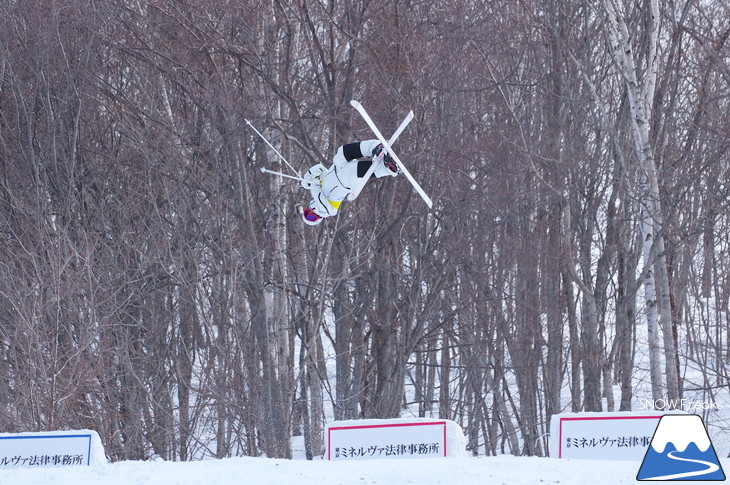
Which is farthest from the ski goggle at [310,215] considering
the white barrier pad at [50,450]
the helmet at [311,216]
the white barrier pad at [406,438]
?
the white barrier pad at [50,450]

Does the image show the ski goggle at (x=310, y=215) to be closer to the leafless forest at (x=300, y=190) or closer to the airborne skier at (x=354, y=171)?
the airborne skier at (x=354, y=171)

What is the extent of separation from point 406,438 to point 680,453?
1.65 meters

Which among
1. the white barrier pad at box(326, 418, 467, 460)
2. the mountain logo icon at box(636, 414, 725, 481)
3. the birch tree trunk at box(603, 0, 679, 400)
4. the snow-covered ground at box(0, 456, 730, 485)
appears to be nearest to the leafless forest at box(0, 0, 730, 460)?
the birch tree trunk at box(603, 0, 679, 400)

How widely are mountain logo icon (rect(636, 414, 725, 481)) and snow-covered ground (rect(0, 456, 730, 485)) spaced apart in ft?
0.57

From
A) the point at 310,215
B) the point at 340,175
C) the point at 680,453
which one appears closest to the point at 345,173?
the point at 340,175

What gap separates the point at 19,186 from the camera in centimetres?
1459

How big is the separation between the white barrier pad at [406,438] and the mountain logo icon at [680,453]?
1.23m

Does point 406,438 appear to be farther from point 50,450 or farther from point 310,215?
point 310,215

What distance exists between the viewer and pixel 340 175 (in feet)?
21.5

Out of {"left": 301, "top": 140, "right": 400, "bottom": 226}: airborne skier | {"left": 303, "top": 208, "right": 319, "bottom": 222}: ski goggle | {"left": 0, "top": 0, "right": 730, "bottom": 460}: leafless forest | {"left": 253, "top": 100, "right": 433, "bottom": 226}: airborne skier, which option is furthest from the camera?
{"left": 0, "top": 0, "right": 730, "bottom": 460}: leafless forest

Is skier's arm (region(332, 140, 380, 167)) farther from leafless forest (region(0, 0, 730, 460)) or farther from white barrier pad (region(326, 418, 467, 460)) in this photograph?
leafless forest (region(0, 0, 730, 460))

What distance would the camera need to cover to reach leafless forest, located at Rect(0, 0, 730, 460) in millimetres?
12047

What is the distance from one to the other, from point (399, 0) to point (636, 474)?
29.6 ft

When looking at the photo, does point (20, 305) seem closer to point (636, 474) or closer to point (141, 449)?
point (141, 449)
